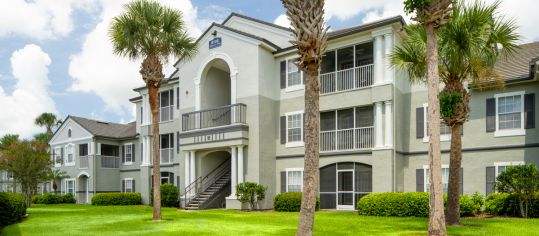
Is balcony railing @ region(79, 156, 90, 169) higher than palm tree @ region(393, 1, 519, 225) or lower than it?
lower

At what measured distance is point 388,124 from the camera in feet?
75.6

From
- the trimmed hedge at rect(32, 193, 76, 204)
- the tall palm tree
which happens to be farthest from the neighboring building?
the trimmed hedge at rect(32, 193, 76, 204)

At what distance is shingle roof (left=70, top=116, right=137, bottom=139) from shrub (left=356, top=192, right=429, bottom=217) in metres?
24.6

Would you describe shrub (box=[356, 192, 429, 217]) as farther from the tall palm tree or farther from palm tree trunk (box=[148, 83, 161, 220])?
palm tree trunk (box=[148, 83, 161, 220])

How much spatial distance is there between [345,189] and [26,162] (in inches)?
801

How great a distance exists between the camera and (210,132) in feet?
90.5

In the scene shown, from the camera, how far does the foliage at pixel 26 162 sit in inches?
1201

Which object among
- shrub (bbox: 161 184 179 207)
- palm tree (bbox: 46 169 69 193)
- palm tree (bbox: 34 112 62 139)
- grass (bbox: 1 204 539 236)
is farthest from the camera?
palm tree (bbox: 34 112 62 139)

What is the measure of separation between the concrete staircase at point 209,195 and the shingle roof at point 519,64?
16.2 metres

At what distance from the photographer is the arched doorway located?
949 inches

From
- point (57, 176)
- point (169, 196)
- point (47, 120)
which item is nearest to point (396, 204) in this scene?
point (169, 196)

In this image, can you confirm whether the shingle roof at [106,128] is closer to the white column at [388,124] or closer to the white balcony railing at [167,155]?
the white balcony railing at [167,155]

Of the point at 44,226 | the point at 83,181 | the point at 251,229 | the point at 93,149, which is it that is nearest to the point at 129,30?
the point at 44,226

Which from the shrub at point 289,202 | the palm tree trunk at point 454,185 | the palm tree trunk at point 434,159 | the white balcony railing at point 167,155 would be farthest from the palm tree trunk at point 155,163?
the white balcony railing at point 167,155
